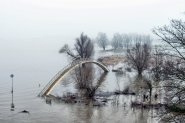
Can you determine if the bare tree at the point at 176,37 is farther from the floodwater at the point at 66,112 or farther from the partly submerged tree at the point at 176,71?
the floodwater at the point at 66,112

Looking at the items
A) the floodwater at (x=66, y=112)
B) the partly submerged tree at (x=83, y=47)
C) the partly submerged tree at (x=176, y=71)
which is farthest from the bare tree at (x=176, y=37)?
the partly submerged tree at (x=83, y=47)

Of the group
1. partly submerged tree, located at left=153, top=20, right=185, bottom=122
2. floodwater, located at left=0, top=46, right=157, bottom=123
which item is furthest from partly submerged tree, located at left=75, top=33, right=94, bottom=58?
partly submerged tree, located at left=153, top=20, right=185, bottom=122

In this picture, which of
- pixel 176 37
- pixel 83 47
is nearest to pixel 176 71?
pixel 176 37

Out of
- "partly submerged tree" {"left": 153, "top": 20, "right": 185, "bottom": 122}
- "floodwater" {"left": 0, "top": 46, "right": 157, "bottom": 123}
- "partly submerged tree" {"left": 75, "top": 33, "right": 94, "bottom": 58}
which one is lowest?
"floodwater" {"left": 0, "top": 46, "right": 157, "bottom": 123}

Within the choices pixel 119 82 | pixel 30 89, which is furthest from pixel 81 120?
pixel 119 82

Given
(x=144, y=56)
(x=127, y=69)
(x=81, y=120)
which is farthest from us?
(x=127, y=69)

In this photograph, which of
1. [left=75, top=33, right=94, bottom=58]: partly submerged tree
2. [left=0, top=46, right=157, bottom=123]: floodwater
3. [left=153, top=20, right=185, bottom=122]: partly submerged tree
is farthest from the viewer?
[left=75, top=33, right=94, bottom=58]: partly submerged tree

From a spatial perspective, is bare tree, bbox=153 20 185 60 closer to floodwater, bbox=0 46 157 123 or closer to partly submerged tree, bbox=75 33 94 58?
floodwater, bbox=0 46 157 123

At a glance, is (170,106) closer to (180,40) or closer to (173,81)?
(173,81)

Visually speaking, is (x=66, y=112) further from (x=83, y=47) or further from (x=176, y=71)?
(x=83, y=47)

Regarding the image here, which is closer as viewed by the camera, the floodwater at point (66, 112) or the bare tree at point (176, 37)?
the bare tree at point (176, 37)

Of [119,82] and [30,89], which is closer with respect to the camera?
[30,89]
